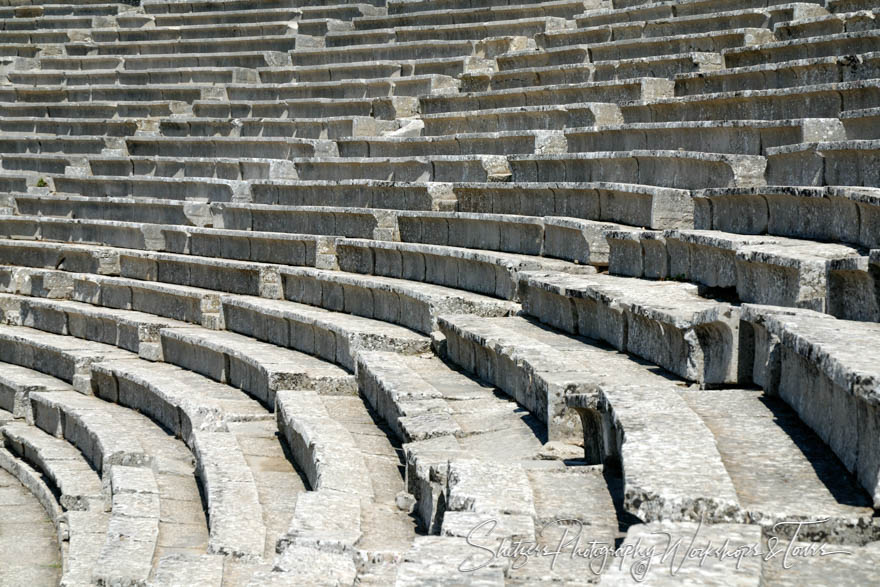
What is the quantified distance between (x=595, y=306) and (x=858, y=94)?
102 inches

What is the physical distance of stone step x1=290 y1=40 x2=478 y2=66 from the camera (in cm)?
1548

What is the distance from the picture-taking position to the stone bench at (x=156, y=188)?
1405 cm

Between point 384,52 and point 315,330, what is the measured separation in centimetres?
732

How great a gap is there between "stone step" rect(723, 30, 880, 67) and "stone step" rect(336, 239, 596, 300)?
274cm

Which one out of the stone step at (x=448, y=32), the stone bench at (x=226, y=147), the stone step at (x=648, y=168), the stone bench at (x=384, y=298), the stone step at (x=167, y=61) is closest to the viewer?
the stone step at (x=648, y=168)

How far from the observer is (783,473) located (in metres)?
3.98

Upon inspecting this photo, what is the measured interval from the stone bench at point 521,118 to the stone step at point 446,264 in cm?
187

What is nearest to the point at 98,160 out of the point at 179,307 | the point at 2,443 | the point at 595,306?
the point at 179,307

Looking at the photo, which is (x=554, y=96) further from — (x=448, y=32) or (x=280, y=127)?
(x=280, y=127)

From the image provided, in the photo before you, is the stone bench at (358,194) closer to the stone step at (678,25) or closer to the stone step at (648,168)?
the stone step at (648,168)

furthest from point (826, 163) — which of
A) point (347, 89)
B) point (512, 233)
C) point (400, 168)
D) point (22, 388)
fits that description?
point (347, 89)

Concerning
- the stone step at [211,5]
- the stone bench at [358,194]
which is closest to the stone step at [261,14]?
the stone step at [211,5]

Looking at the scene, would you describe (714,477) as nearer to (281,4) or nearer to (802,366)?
(802,366)

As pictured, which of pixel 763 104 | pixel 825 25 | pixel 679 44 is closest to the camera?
pixel 763 104
